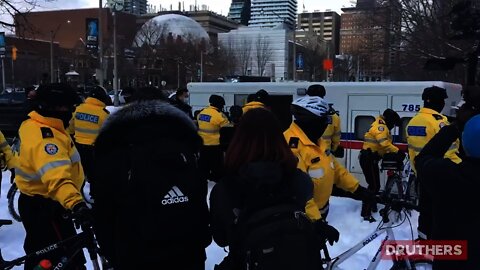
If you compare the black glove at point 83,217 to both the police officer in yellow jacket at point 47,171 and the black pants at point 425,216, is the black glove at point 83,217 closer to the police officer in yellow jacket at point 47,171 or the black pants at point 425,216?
the police officer in yellow jacket at point 47,171

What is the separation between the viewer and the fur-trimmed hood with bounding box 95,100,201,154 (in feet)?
8.18

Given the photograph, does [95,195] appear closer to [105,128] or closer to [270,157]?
[105,128]

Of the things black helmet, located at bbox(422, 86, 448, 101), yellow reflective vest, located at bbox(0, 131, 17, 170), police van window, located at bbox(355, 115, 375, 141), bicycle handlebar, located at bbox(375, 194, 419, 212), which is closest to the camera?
bicycle handlebar, located at bbox(375, 194, 419, 212)

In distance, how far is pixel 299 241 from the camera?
2.31 metres

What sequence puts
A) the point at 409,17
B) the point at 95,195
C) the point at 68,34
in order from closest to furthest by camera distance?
the point at 95,195
the point at 409,17
the point at 68,34

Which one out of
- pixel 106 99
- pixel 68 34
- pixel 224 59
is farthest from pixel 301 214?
pixel 68 34

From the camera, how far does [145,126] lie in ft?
8.25

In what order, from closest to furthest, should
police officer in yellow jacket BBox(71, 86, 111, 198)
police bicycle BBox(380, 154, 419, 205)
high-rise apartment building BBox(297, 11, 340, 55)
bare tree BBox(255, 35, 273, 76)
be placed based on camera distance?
police bicycle BBox(380, 154, 419, 205) < police officer in yellow jacket BBox(71, 86, 111, 198) < bare tree BBox(255, 35, 273, 76) < high-rise apartment building BBox(297, 11, 340, 55)


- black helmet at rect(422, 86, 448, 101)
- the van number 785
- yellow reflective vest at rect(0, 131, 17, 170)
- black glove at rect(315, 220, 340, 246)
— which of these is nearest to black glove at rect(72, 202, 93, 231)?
black glove at rect(315, 220, 340, 246)

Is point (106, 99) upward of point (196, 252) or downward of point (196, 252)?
upward

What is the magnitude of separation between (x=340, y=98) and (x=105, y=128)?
326 inches

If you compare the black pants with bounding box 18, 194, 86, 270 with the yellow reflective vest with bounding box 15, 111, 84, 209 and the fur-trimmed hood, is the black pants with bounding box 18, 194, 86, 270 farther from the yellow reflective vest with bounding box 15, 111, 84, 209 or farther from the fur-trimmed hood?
the fur-trimmed hood

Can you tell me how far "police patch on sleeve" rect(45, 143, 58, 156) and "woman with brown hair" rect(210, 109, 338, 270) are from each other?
1.44 meters

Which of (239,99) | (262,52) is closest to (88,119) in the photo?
(239,99)
